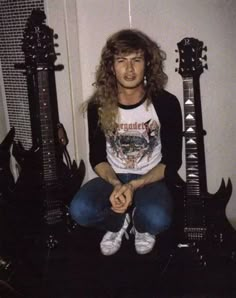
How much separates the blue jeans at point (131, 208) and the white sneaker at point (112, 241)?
0.11 feet

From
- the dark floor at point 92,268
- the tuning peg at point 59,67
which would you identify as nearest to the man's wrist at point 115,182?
the dark floor at point 92,268

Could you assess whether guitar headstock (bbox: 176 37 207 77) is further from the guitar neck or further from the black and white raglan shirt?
the black and white raglan shirt

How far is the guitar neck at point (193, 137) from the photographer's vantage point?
1.90 m

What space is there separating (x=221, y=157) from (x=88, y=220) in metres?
0.88

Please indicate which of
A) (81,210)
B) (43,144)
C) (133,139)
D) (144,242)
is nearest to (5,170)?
(43,144)

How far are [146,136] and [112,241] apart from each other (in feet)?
1.92

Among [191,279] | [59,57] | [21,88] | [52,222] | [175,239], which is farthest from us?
[21,88]

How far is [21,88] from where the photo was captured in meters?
2.60

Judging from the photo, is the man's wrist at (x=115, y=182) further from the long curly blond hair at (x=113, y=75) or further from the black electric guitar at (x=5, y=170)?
the black electric guitar at (x=5, y=170)

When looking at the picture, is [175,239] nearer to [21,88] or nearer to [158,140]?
[158,140]

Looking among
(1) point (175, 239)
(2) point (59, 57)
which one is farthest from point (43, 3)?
(1) point (175, 239)

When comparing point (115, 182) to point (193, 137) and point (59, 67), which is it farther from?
point (59, 67)

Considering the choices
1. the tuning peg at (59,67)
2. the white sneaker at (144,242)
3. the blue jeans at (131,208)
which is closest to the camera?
Answer: the blue jeans at (131,208)

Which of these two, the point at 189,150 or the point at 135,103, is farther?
the point at 135,103
